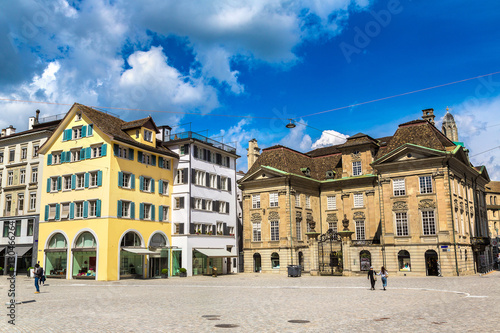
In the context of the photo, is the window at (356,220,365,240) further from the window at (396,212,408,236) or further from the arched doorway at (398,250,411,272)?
the arched doorway at (398,250,411,272)

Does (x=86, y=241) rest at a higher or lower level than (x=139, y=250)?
higher

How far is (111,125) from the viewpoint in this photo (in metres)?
52.2

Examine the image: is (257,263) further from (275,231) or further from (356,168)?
(356,168)

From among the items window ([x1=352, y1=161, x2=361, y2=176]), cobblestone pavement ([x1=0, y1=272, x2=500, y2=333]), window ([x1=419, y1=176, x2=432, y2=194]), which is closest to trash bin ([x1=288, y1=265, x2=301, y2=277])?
window ([x1=419, y1=176, x2=432, y2=194])

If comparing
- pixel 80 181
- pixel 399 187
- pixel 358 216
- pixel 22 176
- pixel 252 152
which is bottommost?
pixel 358 216

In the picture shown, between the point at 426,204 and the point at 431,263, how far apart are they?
6.61 metres

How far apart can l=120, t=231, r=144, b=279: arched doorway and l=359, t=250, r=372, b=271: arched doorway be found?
25.6 m

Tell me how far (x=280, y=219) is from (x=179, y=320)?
46423 millimetres

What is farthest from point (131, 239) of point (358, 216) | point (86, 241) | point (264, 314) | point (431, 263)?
point (264, 314)

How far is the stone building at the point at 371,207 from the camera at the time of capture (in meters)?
52.8

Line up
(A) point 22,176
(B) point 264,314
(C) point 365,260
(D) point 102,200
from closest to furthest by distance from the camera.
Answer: (B) point 264,314
(D) point 102,200
(C) point 365,260
(A) point 22,176

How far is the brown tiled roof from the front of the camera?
49594mm

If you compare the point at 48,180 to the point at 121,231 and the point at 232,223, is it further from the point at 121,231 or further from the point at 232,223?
the point at 232,223

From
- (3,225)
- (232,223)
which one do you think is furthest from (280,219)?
(3,225)
